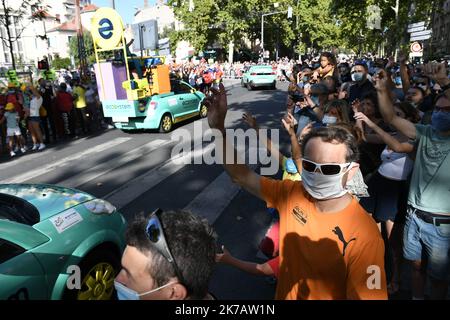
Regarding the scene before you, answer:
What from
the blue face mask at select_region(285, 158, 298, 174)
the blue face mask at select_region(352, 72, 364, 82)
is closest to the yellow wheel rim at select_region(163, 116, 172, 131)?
the blue face mask at select_region(352, 72, 364, 82)

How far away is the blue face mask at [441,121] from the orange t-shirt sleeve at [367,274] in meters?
1.58

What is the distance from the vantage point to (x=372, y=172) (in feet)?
12.5

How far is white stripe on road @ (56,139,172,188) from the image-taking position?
7.18 metres

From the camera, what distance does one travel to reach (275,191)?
2.13 metres

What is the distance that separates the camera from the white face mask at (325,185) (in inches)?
72.9

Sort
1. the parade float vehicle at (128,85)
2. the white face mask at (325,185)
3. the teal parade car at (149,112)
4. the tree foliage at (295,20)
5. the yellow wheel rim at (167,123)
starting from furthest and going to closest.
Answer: the tree foliage at (295,20)
the yellow wheel rim at (167,123)
the teal parade car at (149,112)
the parade float vehicle at (128,85)
the white face mask at (325,185)

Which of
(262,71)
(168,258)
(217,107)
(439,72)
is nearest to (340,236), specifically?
(168,258)

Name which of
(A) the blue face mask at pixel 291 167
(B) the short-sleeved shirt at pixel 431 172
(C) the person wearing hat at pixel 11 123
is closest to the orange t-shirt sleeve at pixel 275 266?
(A) the blue face mask at pixel 291 167

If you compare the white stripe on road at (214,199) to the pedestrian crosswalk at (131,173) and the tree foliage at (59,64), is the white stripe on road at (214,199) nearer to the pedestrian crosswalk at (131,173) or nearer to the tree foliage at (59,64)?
the pedestrian crosswalk at (131,173)

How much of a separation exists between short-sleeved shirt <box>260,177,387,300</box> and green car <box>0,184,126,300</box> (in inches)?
69.6

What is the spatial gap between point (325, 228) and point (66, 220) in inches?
88.0

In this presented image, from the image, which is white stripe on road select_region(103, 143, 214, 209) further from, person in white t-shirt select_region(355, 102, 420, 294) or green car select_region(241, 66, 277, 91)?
green car select_region(241, 66, 277, 91)
